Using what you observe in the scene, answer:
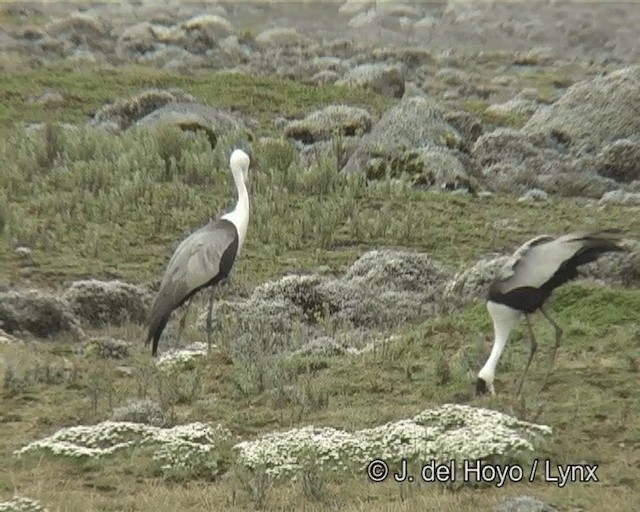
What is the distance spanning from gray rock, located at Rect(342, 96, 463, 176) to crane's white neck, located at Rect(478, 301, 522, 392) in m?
10.8

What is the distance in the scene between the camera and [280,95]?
29625 millimetres

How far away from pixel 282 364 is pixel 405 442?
2.65m

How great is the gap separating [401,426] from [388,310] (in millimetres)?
4996

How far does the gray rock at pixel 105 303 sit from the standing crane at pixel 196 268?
4.76 ft

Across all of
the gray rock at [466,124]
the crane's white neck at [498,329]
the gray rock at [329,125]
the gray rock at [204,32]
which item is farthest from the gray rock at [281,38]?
the crane's white neck at [498,329]

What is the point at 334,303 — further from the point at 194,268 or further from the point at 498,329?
the point at 498,329

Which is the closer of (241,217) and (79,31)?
(241,217)

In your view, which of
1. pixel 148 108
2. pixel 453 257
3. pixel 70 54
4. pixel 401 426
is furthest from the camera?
pixel 70 54

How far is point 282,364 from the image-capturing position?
10.9 m

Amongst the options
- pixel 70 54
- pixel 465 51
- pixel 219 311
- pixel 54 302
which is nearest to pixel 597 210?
pixel 219 311

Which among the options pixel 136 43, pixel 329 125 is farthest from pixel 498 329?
pixel 136 43

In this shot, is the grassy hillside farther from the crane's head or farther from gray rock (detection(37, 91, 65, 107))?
gray rock (detection(37, 91, 65, 107))

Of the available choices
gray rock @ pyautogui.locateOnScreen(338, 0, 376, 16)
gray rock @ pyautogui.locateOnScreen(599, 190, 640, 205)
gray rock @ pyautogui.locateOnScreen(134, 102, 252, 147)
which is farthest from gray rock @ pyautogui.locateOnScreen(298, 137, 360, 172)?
gray rock @ pyautogui.locateOnScreen(338, 0, 376, 16)

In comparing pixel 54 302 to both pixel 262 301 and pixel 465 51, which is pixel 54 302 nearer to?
pixel 262 301
